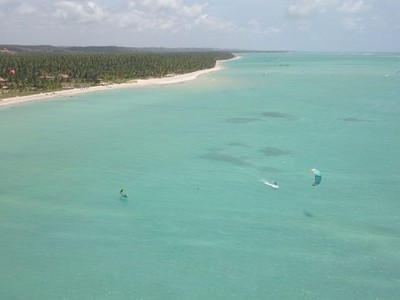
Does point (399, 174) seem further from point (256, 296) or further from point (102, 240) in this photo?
point (102, 240)

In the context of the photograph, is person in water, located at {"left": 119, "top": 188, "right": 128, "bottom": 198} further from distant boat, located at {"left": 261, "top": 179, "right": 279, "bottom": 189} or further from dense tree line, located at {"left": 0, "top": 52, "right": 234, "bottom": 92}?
dense tree line, located at {"left": 0, "top": 52, "right": 234, "bottom": 92}

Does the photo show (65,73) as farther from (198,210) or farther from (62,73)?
(198,210)

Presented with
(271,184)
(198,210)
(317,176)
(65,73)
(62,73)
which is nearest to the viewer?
(198,210)

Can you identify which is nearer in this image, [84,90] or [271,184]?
[271,184]

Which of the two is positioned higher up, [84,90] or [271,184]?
[84,90]

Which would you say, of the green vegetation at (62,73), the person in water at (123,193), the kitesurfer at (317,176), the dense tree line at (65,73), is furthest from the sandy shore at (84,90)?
the kitesurfer at (317,176)

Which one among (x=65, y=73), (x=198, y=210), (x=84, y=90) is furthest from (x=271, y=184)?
(x=65, y=73)

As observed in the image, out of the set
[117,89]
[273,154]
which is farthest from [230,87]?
[273,154]

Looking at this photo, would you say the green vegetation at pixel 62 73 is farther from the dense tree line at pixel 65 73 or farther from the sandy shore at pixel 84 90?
the sandy shore at pixel 84 90
